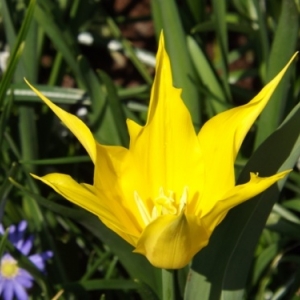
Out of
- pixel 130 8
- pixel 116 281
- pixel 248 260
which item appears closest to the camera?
pixel 248 260

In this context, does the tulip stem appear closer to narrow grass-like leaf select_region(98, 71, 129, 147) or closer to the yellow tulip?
the yellow tulip

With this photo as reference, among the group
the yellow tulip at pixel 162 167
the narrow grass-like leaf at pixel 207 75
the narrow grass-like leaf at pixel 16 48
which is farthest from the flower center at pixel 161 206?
the narrow grass-like leaf at pixel 207 75

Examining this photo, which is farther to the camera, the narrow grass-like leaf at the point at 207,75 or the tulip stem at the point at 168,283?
the narrow grass-like leaf at the point at 207,75

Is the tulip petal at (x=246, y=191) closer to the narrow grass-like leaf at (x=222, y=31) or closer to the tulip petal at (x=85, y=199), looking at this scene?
the tulip petal at (x=85, y=199)

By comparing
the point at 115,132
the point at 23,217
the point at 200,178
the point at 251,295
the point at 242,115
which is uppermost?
the point at 242,115

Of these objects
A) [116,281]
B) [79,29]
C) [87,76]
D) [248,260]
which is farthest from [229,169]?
[79,29]

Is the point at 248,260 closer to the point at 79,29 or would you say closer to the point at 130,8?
the point at 79,29

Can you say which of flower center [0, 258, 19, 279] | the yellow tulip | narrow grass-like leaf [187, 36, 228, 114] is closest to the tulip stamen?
the yellow tulip
